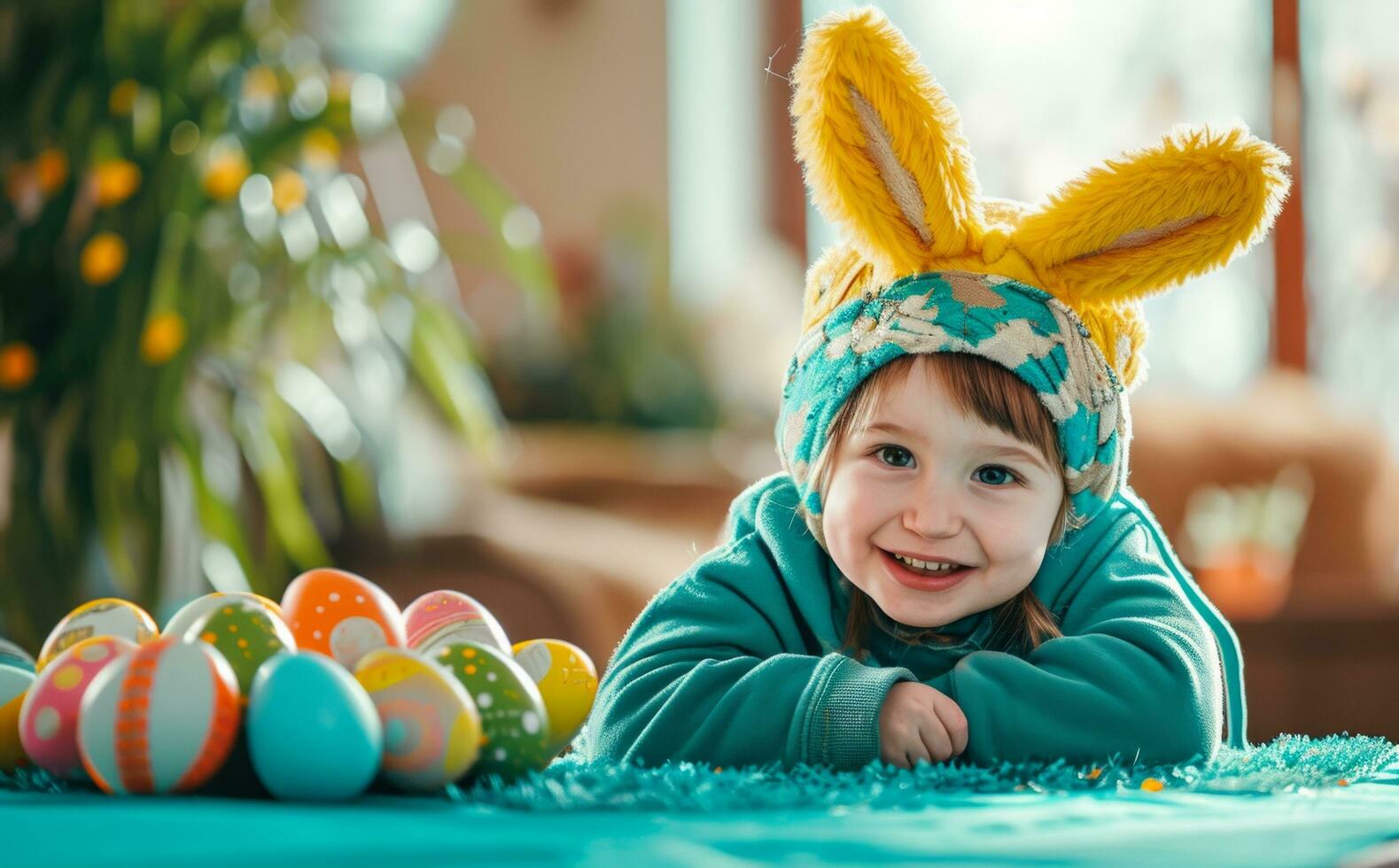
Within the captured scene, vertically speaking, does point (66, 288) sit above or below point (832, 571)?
above

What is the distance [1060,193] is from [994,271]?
0.06m

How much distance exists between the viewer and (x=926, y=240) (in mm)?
846

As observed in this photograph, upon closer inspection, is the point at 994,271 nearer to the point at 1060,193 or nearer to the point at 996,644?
the point at 1060,193

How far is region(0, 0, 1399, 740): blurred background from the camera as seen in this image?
5.96 feet

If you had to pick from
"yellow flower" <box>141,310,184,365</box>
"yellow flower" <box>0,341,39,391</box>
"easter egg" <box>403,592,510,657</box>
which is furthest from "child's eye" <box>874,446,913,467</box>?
"yellow flower" <box>0,341,39,391</box>

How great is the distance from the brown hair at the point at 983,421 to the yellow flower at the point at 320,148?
1223mm

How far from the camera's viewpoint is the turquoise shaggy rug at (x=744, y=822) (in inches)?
19.6

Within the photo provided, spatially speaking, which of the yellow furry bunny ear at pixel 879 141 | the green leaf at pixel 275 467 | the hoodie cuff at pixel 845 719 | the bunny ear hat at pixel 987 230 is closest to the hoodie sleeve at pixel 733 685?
the hoodie cuff at pixel 845 719

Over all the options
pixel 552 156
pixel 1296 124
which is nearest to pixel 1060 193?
pixel 552 156

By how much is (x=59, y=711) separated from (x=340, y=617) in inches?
5.8

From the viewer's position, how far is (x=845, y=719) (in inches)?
29.4

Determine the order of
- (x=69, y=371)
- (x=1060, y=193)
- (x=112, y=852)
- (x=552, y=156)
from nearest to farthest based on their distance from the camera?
1. (x=112, y=852)
2. (x=1060, y=193)
3. (x=69, y=371)
4. (x=552, y=156)

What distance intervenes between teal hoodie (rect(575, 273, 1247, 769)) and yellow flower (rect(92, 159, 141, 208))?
120 cm

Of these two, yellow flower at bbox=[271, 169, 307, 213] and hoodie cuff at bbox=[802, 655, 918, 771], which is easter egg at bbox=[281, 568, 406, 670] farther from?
yellow flower at bbox=[271, 169, 307, 213]
